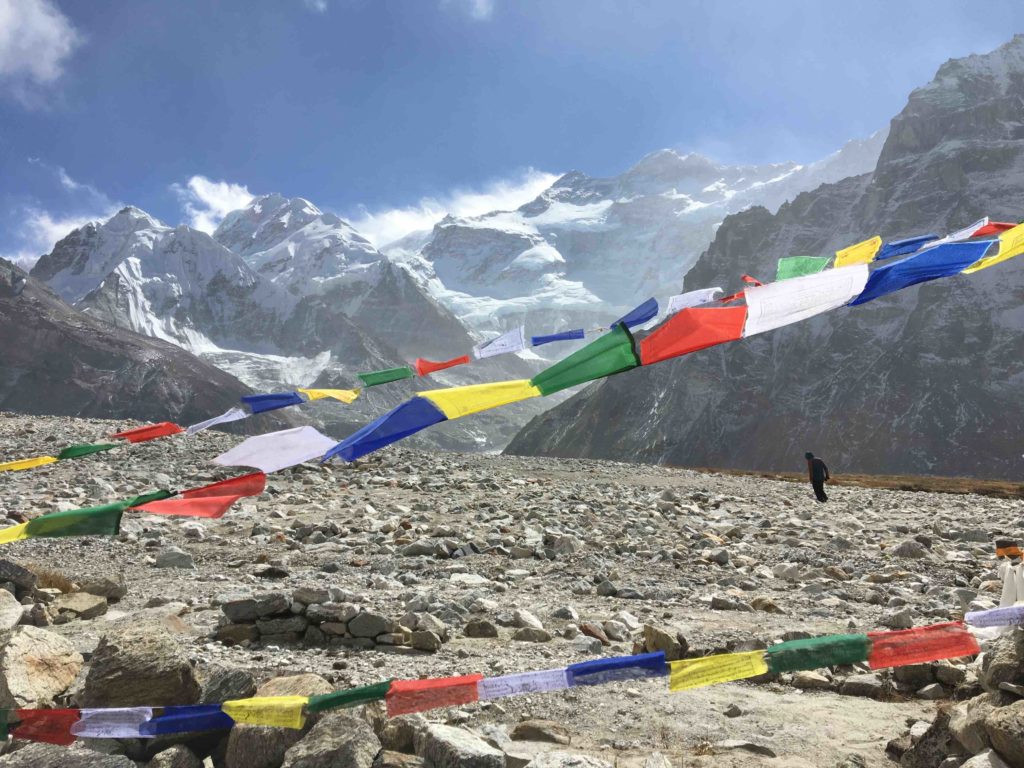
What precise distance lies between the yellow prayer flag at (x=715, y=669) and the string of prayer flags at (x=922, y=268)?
2.80m

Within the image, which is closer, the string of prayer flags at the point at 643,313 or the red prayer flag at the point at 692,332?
the red prayer flag at the point at 692,332

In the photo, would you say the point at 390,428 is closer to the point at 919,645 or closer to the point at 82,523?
the point at 82,523

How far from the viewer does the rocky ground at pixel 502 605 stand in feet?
13.6

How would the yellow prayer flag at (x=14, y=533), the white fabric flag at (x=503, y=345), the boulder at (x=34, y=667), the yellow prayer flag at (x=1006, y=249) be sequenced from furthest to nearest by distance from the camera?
the white fabric flag at (x=503, y=345) → the yellow prayer flag at (x=1006, y=249) → the yellow prayer flag at (x=14, y=533) → the boulder at (x=34, y=667)

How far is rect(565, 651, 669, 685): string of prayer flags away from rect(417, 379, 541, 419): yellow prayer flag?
182 centimetres

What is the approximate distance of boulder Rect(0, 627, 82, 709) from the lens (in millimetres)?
4266

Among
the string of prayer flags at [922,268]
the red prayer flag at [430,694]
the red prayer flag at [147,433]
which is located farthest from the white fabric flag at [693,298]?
the red prayer flag at [430,694]

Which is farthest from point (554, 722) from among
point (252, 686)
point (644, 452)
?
point (644, 452)

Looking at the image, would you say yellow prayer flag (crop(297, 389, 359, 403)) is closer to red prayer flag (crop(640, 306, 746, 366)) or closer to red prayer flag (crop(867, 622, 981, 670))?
red prayer flag (crop(640, 306, 746, 366))

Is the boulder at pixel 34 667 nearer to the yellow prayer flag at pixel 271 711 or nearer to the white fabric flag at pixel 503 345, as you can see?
the yellow prayer flag at pixel 271 711

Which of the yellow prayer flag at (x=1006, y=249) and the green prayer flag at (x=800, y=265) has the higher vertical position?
the green prayer flag at (x=800, y=265)

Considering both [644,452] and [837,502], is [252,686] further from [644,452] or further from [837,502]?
[644,452]

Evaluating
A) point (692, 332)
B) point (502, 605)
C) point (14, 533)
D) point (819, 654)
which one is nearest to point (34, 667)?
point (14, 533)

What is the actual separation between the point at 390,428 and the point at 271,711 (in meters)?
1.85
